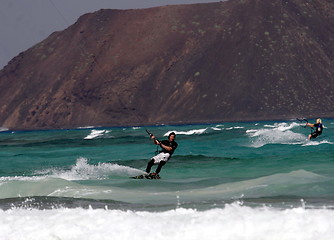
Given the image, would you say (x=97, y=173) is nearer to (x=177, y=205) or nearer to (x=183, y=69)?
(x=177, y=205)

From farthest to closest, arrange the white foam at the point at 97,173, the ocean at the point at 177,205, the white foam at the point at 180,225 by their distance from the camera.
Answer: the white foam at the point at 97,173
the ocean at the point at 177,205
the white foam at the point at 180,225

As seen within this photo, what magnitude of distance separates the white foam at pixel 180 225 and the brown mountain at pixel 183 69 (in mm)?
143030

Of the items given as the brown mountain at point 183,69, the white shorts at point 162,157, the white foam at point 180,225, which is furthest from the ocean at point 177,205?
the brown mountain at point 183,69

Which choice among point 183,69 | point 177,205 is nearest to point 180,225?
point 177,205

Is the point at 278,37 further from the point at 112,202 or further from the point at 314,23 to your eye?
the point at 112,202

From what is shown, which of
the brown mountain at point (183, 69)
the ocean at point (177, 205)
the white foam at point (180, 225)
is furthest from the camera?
the brown mountain at point (183, 69)

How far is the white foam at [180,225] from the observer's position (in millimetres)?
10930

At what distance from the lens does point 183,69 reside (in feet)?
553

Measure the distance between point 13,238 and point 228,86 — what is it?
494 feet

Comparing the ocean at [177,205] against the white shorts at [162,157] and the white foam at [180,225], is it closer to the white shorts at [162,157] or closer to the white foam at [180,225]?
the white foam at [180,225]

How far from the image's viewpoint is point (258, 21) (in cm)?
17188

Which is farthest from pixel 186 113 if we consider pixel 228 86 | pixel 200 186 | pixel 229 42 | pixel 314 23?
pixel 200 186

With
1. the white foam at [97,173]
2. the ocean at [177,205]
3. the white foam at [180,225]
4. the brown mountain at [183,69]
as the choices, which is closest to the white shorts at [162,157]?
the ocean at [177,205]

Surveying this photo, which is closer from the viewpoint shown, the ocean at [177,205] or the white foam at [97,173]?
the ocean at [177,205]
